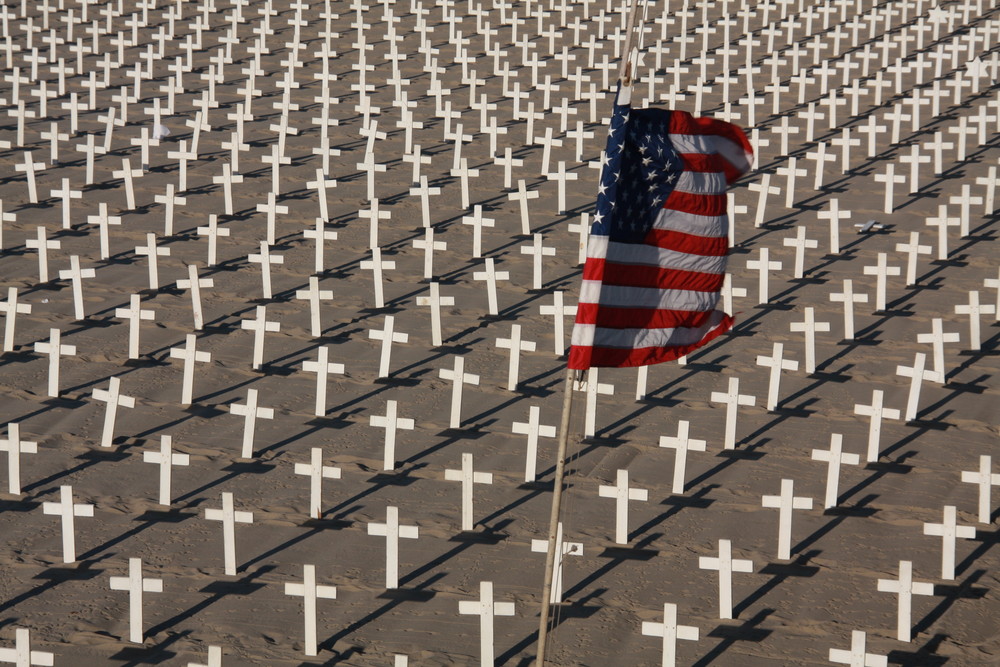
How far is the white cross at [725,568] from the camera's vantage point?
9.67m

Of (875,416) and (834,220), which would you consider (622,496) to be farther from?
(834,220)

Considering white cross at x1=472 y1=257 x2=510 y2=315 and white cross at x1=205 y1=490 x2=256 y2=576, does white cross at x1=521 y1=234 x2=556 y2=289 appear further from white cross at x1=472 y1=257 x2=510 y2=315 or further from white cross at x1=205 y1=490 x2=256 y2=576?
white cross at x1=205 y1=490 x2=256 y2=576

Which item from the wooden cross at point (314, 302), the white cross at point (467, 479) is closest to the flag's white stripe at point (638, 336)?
the white cross at point (467, 479)

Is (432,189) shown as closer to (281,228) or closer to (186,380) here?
(281,228)

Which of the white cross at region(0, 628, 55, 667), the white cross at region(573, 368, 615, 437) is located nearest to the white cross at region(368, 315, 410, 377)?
the white cross at region(573, 368, 615, 437)

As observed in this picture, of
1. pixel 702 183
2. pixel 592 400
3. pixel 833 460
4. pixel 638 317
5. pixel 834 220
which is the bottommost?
pixel 833 460

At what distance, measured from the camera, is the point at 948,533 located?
1016 centimetres

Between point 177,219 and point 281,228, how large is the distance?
1490 millimetres

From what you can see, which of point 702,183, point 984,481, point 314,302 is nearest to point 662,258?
point 702,183

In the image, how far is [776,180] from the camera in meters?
19.5

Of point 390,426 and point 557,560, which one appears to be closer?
point 557,560

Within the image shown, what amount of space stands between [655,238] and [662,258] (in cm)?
12

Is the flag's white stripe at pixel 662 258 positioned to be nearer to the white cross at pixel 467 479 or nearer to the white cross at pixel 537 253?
the white cross at pixel 467 479

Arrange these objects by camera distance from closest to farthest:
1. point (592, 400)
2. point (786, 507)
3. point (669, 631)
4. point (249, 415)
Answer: point (669, 631) < point (786, 507) < point (249, 415) < point (592, 400)
